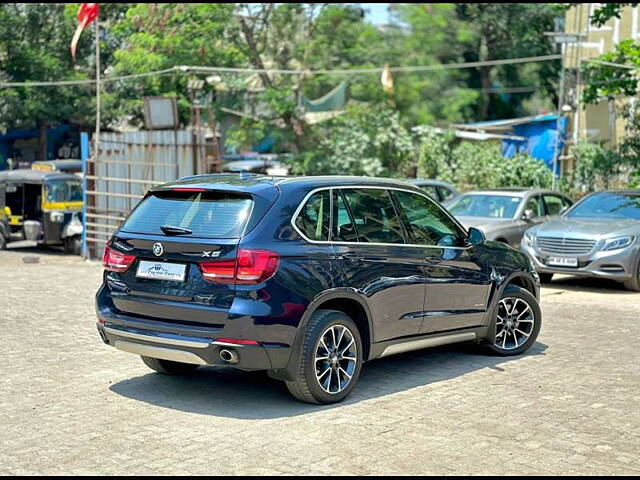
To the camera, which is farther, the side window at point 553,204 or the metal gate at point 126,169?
the metal gate at point 126,169

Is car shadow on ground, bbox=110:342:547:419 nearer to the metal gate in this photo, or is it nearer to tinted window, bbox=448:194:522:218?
tinted window, bbox=448:194:522:218

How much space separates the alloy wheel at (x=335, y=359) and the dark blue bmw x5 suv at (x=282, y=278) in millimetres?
11

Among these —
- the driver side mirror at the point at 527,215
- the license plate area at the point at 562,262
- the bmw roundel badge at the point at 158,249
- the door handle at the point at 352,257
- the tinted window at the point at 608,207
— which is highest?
the bmw roundel badge at the point at 158,249

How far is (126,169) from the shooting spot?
19.9 metres

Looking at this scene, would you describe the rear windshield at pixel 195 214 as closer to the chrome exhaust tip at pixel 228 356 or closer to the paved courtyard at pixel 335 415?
the chrome exhaust tip at pixel 228 356

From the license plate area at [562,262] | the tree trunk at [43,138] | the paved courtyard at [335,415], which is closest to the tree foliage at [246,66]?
the tree trunk at [43,138]

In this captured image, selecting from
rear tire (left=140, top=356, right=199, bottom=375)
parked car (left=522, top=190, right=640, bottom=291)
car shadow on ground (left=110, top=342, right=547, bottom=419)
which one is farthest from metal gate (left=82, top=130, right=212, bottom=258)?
rear tire (left=140, top=356, right=199, bottom=375)

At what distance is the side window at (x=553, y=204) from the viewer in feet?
59.0

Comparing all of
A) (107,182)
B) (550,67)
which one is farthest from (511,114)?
(107,182)

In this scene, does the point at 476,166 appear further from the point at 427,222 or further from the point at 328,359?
the point at 328,359

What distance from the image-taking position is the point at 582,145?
2667 cm

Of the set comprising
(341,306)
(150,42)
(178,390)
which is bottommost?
(178,390)

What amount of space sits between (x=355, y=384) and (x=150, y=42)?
25469 mm

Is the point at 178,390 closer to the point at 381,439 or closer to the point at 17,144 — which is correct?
the point at 381,439
